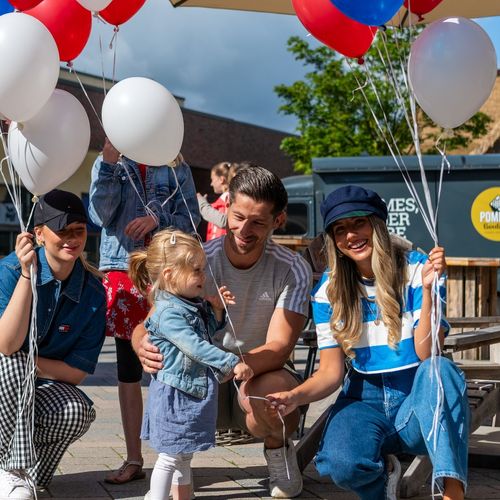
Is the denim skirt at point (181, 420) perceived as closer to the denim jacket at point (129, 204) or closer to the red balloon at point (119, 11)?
the denim jacket at point (129, 204)

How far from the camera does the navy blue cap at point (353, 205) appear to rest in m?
3.57

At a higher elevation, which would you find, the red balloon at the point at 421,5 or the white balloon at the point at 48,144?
the red balloon at the point at 421,5

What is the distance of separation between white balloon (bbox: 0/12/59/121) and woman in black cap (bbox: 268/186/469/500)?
52.1 inches

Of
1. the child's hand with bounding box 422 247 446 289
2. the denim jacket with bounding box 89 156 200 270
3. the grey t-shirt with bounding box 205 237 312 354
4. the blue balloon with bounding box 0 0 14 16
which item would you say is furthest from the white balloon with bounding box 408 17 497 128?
the blue balloon with bounding box 0 0 14 16

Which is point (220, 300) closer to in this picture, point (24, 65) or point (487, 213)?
point (24, 65)

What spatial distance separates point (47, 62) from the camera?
11.9 feet

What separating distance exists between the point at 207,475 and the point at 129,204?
4.86 ft

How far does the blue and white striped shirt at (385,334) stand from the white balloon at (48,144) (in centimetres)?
136

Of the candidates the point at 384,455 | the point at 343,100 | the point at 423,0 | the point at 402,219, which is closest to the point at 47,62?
the point at 423,0

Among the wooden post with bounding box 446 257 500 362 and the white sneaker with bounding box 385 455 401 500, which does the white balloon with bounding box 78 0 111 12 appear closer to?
the white sneaker with bounding box 385 455 401 500

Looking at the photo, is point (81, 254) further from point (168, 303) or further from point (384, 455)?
point (384, 455)

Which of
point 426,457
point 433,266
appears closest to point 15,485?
point 426,457

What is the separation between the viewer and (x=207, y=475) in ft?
14.8

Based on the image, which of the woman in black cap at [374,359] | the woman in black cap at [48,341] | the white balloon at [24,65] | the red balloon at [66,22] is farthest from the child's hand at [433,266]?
the red balloon at [66,22]
